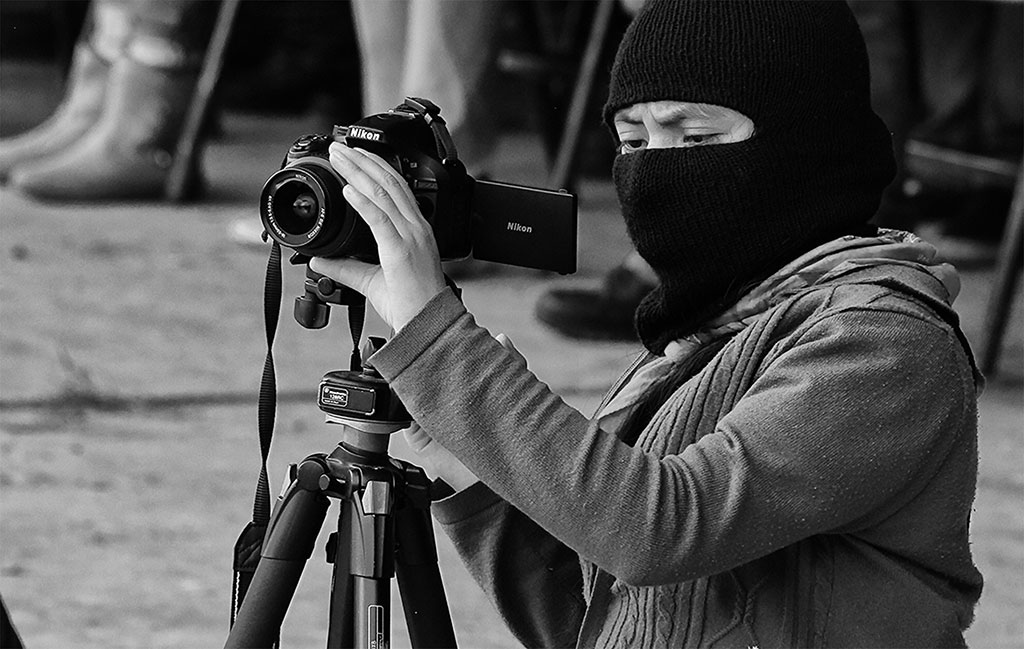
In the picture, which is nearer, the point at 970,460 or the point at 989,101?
the point at 970,460

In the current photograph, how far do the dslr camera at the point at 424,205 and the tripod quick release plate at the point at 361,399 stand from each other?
0.12 meters

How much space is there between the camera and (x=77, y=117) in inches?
212

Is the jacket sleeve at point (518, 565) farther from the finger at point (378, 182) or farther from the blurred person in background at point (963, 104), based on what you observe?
the blurred person in background at point (963, 104)

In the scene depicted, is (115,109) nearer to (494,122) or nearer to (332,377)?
(494,122)

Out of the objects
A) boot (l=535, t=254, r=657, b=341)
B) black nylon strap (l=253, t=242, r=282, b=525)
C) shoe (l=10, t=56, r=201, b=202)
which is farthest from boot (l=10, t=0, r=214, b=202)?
black nylon strap (l=253, t=242, r=282, b=525)

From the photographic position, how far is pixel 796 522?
53.6 inches

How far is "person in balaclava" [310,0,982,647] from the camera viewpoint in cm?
136

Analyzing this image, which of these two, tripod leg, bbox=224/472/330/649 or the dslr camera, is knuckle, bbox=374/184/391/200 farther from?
tripod leg, bbox=224/472/330/649

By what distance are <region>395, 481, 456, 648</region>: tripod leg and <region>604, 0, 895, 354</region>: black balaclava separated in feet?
1.15

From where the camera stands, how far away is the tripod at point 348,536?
1.60 meters

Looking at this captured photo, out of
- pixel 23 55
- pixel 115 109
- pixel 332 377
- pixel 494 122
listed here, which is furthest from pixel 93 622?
pixel 23 55

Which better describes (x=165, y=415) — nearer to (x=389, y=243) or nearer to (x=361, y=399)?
(x=361, y=399)

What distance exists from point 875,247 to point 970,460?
0.66ft

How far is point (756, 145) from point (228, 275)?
10.1 ft
